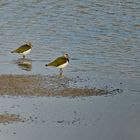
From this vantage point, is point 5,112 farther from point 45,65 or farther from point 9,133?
point 45,65

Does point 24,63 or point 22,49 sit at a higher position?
point 22,49

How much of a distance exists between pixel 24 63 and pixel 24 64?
0.18 m

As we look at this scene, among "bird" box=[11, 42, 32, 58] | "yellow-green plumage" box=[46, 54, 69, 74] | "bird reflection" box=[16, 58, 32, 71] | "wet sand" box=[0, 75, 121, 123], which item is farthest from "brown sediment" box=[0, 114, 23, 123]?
"bird" box=[11, 42, 32, 58]

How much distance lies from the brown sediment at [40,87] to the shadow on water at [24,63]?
1113 millimetres

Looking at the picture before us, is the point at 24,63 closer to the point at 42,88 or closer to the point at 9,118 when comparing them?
the point at 42,88

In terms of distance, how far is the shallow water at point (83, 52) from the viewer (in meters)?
14.5

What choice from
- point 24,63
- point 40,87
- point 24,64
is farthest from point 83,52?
point 40,87

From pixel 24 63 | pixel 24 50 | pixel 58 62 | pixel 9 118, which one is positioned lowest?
pixel 24 63

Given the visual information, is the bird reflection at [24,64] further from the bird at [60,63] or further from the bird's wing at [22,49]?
the bird at [60,63]

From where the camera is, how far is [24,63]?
20.5 meters

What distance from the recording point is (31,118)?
14875 mm

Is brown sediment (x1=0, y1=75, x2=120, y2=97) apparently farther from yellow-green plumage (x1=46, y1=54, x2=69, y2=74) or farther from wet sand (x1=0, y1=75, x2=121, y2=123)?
yellow-green plumage (x1=46, y1=54, x2=69, y2=74)

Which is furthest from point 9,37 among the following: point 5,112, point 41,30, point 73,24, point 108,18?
point 5,112

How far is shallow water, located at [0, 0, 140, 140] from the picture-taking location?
14.5 m
